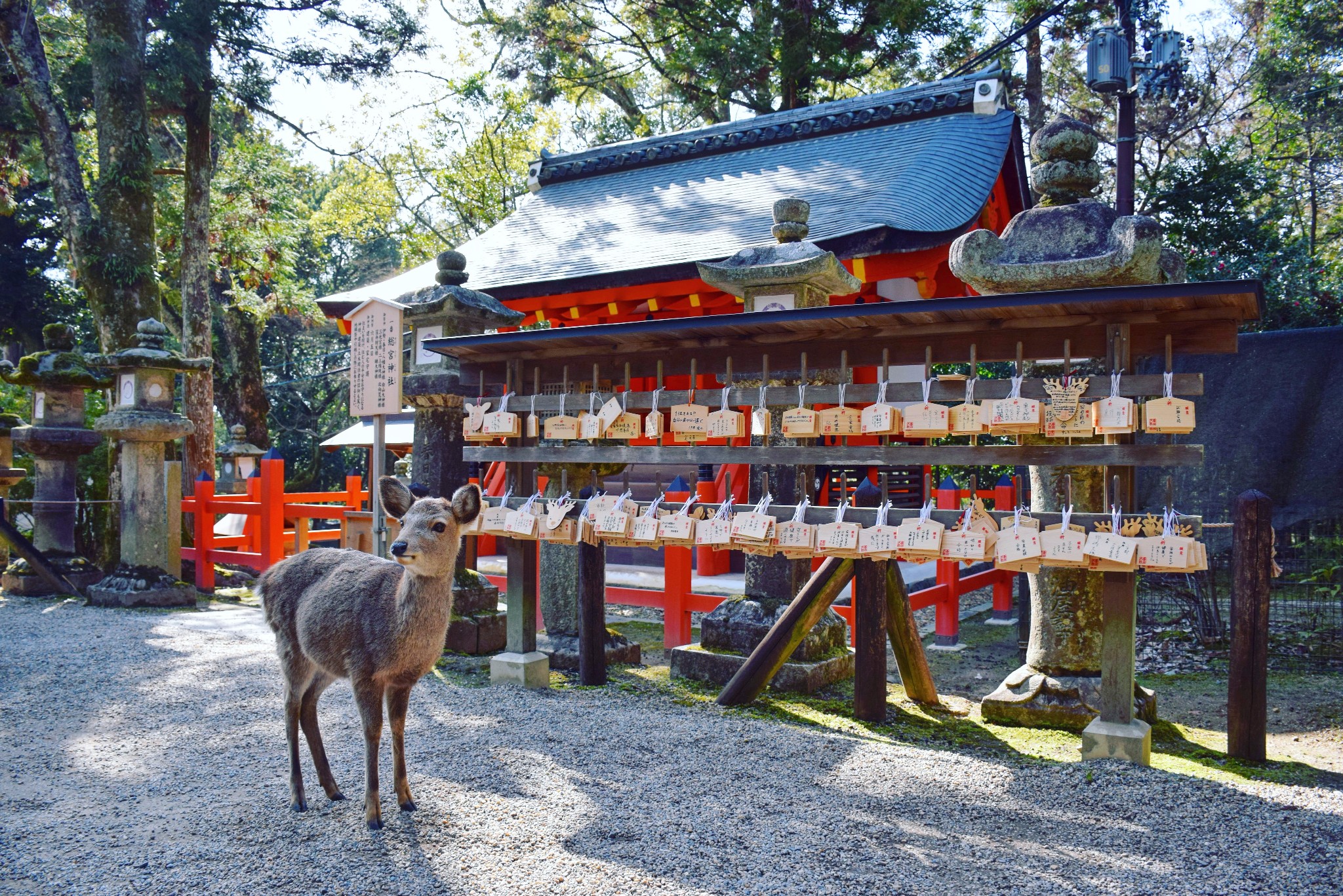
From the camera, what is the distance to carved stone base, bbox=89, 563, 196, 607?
973cm

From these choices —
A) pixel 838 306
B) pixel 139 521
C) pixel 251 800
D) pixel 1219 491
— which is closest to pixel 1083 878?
pixel 838 306

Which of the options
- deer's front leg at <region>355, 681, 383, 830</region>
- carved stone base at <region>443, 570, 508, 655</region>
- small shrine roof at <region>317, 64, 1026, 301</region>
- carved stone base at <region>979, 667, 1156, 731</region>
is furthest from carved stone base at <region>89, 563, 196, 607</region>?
carved stone base at <region>979, 667, 1156, 731</region>

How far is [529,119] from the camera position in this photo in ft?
66.8

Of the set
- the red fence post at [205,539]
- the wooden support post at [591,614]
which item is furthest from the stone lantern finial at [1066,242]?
the red fence post at [205,539]

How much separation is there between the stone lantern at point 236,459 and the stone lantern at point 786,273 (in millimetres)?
14918

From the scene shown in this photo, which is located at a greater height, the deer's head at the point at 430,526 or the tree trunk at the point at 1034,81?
the tree trunk at the point at 1034,81

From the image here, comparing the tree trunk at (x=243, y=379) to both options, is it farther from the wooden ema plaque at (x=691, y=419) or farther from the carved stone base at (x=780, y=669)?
the wooden ema plaque at (x=691, y=419)

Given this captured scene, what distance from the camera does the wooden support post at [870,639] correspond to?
5566 mm

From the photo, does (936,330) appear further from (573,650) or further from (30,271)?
(30,271)

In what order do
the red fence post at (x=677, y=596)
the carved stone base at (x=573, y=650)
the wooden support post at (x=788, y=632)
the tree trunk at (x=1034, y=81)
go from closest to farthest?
the wooden support post at (x=788, y=632) < the carved stone base at (x=573, y=650) < the red fence post at (x=677, y=596) < the tree trunk at (x=1034, y=81)

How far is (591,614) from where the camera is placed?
21.5 ft

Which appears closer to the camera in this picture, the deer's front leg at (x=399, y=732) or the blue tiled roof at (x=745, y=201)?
the deer's front leg at (x=399, y=732)

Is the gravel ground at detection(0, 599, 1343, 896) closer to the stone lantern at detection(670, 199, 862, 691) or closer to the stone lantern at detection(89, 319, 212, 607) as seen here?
the stone lantern at detection(670, 199, 862, 691)

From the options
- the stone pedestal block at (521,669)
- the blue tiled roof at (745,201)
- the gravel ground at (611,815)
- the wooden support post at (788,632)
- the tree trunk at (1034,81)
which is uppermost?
the tree trunk at (1034,81)
